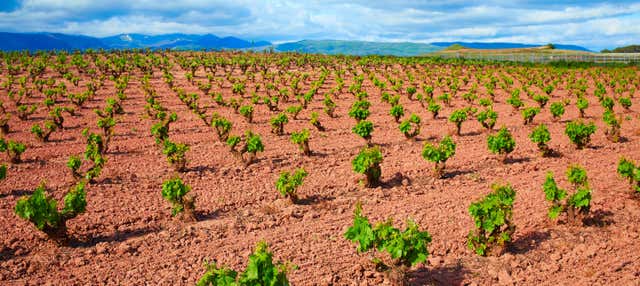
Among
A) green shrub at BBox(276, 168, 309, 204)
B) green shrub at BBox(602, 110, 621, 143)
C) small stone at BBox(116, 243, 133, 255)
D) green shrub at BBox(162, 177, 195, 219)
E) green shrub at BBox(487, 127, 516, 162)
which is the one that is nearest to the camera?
small stone at BBox(116, 243, 133, 255)

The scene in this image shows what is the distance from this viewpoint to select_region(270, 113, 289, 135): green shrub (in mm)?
16094

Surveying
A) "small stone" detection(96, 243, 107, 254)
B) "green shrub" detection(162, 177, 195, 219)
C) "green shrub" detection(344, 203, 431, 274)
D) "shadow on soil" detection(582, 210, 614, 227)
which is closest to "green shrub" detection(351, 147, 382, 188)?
"green shrub" detection(162, 177, 195, 219)

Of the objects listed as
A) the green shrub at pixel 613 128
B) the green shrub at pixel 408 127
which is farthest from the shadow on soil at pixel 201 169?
the green shrub at pixel 613 128

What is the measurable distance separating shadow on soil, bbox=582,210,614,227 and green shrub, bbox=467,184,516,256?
2048 mm

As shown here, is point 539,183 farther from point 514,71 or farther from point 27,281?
point 514,71

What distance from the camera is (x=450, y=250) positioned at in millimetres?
8195

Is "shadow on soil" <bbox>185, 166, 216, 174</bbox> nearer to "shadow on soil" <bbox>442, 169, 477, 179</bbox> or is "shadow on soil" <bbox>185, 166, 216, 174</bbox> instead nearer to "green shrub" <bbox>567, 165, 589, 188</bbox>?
"shadow on soil" <bbox>442, 169, 477, 179</bbox>

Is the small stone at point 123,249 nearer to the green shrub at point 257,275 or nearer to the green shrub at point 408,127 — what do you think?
the green shrub at point 257,275

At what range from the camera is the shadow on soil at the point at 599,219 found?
29.6ft

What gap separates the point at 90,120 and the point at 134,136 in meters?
4.08

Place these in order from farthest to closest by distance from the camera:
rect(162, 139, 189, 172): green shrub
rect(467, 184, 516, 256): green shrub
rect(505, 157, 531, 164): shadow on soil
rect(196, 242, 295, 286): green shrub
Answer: rect(505, 157, 531, 164): shadow on soil, rect(162, 139, 189, 172): green shrub, rect(467, 184, 516, 256): green shrub, rect(196, 242, 295, 286): green shrub

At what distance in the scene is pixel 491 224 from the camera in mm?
7672

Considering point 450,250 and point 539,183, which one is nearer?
point 450,250

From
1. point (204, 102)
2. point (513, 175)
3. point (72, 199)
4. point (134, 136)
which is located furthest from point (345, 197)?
point (204, 102)
